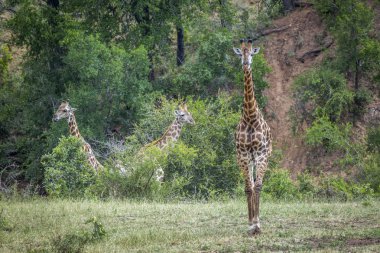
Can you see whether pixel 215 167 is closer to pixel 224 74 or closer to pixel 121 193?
pixel 121 193

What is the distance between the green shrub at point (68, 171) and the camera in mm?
19388

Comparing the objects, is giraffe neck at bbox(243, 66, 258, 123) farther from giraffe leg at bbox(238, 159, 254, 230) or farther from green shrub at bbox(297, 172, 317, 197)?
green shrub at bbox(297, 172, 317, 197)

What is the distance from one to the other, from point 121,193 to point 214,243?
Result: 22.5ft

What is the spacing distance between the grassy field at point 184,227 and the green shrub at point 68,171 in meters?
2.28

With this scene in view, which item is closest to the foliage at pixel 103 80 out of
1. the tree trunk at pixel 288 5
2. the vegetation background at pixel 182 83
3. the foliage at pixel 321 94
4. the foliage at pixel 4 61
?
the vegetation background at pixel 182 83

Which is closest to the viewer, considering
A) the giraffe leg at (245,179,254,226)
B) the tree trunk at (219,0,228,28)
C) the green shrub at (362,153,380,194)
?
the giraffe leg at (245,179,254,226)

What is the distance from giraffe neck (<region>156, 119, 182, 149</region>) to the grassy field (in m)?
4.82

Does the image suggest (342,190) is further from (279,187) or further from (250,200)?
(250,200)

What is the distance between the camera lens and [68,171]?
19.6 m

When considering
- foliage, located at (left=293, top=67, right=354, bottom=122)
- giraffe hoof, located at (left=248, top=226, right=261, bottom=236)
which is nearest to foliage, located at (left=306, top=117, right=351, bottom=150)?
foliage, located at (left=293, top=67, right=354, bottom=122)

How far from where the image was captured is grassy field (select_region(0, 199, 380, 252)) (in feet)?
38.9

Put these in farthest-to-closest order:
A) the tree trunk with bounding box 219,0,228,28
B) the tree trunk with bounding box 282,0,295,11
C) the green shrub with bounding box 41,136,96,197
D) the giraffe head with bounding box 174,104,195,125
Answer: the tree trunk with bounding box 282,0,295,11
the tree trunk with bounding box 219,0,228,28
the giraffe head with bounding box 174,104,195,125
the green shrub with bounding box 41,136,96,197

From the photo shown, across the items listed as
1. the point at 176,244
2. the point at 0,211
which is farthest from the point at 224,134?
the point at 176,244

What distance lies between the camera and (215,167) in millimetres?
22234
